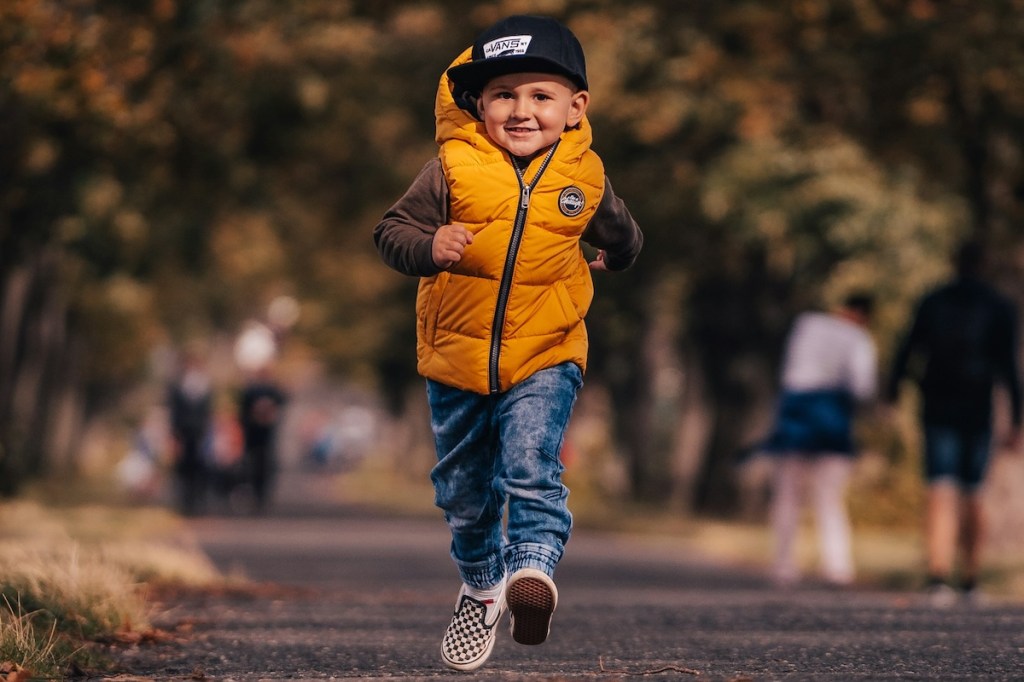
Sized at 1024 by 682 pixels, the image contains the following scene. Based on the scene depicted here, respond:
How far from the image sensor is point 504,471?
5996 millimetres

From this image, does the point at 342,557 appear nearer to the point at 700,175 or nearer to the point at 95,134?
the point at 95,134

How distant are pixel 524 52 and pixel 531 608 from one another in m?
1.57

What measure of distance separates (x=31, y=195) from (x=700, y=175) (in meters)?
6.36

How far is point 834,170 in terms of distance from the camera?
17344 millimetres

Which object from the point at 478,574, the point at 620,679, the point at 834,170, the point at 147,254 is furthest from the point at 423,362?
the point at 147,254

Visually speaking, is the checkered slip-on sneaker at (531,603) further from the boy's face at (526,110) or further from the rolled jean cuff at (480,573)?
the boy's face at (526,110)

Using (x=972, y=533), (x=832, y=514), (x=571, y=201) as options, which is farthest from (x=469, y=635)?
(x=832, y=514)

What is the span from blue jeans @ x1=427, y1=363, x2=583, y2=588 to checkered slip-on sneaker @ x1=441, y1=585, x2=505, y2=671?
0.26ft

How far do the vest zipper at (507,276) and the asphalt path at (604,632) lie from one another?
88cm

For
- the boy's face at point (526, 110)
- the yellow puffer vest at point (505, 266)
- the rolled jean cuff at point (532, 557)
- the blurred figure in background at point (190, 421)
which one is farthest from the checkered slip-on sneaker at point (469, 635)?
the blurred figure in background at point (190, 421)

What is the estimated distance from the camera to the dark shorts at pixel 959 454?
11.2 m

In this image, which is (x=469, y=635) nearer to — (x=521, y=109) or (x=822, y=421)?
(x=521, y=109)

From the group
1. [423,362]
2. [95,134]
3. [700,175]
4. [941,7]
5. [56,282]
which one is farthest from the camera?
[56,282]

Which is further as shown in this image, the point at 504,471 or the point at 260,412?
the point at 260,412
